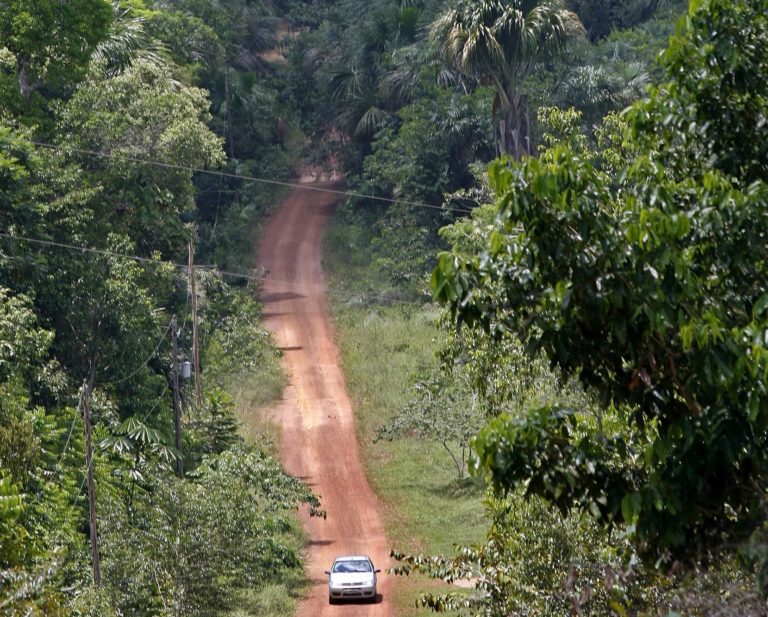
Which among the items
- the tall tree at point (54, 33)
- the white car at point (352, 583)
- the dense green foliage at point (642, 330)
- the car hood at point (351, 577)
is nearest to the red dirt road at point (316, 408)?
the white car at point (352, 583)

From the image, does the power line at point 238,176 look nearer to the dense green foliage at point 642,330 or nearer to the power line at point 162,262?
the power line at point 162,262

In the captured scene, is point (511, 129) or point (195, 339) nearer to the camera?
point (195, 339)

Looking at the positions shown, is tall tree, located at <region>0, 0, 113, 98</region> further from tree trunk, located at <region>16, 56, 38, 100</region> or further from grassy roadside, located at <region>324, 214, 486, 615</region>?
grassy roadside, located at <region>324, 214, 486, 615</region>

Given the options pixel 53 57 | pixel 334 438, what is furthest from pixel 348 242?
pixel 53 57

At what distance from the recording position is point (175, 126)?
3950cm

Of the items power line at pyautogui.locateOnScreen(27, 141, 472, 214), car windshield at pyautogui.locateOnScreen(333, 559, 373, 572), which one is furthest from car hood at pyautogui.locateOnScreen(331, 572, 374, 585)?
power line at pyautogui.locateOnScreen(27, 141, 472, 214)

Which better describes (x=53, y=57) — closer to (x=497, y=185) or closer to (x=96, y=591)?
(x=96, y=591)

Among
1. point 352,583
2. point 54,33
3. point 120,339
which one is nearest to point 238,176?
point 54,33

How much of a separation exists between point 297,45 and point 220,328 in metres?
22.3

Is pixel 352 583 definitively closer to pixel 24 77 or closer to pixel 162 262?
pixel 162 262

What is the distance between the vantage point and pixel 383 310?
4925 cm

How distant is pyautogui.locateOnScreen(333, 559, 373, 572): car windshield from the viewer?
2973cm

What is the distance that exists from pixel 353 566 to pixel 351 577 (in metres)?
0.58

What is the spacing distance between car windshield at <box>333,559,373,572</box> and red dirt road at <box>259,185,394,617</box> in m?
0.73
